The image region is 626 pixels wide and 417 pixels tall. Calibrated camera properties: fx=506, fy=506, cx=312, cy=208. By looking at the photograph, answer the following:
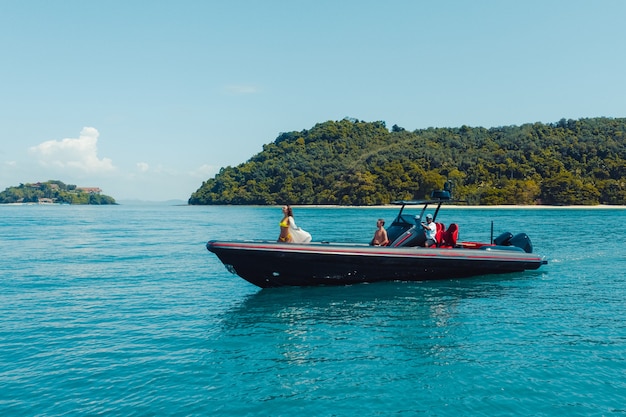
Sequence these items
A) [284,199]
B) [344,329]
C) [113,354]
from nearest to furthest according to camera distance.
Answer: [113,354] → [344,329] → [284,199]

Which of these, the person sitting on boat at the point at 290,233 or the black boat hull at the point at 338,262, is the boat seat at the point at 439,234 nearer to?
the black boat hull at the point at 338,262

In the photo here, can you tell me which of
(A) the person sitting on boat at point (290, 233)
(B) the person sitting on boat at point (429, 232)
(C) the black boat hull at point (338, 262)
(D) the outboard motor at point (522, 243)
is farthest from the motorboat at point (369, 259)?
(D) the outboard motor at point (522, 243)

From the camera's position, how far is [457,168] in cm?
13162

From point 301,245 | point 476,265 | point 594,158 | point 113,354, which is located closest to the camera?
point 113,354

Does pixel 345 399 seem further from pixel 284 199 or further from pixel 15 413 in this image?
pixel 284 199

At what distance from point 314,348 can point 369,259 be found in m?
5.47

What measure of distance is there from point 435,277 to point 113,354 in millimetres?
10148

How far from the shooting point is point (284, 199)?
156m

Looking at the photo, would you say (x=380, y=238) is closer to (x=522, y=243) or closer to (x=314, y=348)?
(x=314, y=348)

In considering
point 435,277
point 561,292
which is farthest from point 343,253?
point 561,292

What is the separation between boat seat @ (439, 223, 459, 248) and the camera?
17.0 meters

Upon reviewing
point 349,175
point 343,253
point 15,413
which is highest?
point 349,175

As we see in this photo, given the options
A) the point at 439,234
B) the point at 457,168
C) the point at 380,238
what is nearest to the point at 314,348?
the point at 380,238

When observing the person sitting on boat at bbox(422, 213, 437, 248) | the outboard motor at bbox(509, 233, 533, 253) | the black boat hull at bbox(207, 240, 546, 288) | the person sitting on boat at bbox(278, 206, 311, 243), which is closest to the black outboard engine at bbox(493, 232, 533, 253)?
the outboard motor at bbox(509, 233, 533, 253)
